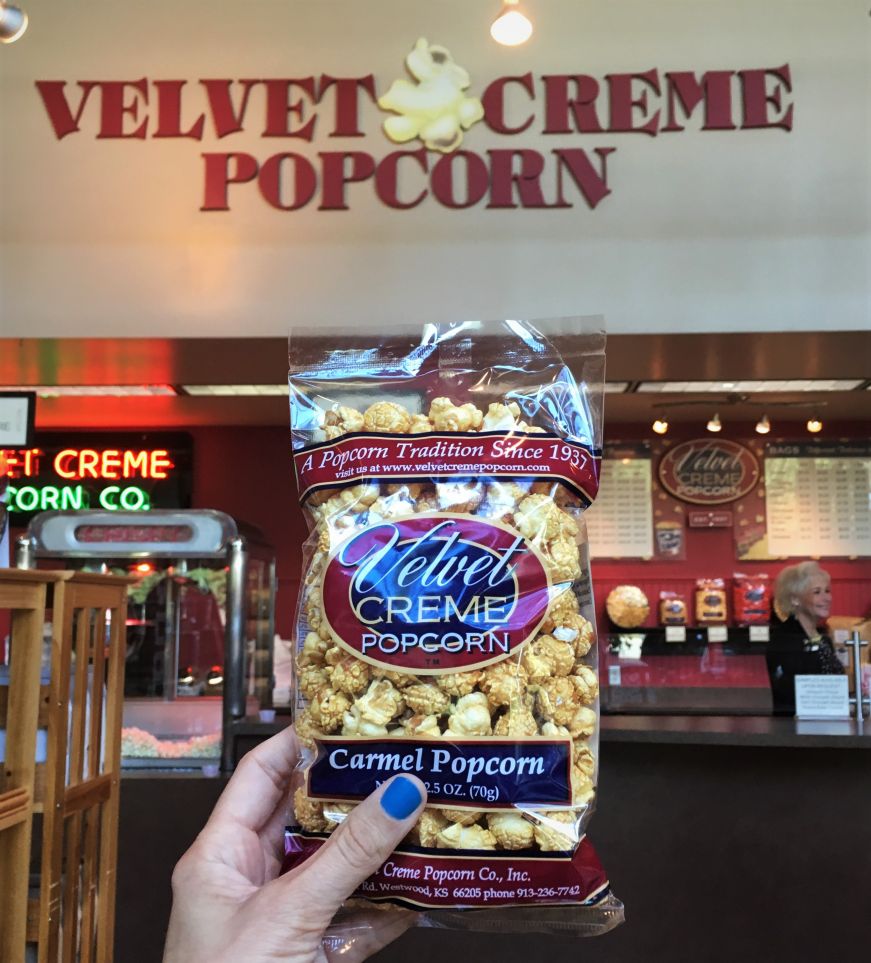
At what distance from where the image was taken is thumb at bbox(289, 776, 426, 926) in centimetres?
83

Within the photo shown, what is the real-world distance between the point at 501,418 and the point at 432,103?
2463mm

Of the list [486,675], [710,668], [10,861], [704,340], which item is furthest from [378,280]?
[710,668]

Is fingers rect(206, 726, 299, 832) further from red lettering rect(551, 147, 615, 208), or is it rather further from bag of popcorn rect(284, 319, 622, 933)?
red lettering rect(551, 147, 615, 208)

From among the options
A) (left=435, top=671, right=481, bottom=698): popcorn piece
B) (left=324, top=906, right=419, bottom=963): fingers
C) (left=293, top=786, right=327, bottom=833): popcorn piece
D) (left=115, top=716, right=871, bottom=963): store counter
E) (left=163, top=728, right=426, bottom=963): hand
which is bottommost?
(left=115, top=716, right=871, bottom=963): store counter

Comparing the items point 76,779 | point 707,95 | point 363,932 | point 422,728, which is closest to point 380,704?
point 422,728

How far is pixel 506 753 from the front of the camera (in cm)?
90

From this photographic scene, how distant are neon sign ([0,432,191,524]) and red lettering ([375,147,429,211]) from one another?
9.55 ft

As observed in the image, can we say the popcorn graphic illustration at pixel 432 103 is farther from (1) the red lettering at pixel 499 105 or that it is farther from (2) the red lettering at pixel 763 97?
(2) the red lettering at pixel 763 97

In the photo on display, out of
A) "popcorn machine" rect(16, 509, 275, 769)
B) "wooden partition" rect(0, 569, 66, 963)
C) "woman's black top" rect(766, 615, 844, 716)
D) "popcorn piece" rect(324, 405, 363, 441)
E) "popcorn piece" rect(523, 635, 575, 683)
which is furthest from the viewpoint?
"woman's black top" rect(766, 615, 844, 716)

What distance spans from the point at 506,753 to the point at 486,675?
8 centimetres

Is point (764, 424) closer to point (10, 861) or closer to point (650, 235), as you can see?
point (650, 235)

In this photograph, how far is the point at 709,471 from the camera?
5684 millimetres

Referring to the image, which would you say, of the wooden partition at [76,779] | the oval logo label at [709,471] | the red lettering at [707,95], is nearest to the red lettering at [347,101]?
the red lettering at [707,95]

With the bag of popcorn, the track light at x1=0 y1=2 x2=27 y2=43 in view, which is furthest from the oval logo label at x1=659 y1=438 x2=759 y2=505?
the bag of popcorn
